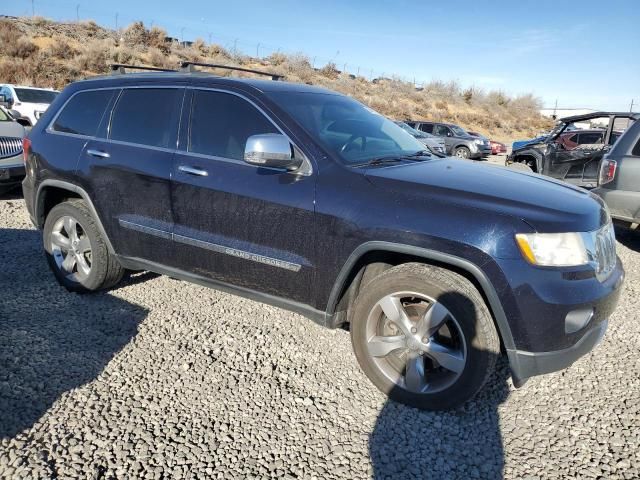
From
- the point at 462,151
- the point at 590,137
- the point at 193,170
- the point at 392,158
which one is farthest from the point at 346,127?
the point at 462,151

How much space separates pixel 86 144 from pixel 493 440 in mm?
3656

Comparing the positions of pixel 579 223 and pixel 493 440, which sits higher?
pixel 579 223

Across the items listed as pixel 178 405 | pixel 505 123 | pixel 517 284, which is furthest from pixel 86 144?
pixel 505 123

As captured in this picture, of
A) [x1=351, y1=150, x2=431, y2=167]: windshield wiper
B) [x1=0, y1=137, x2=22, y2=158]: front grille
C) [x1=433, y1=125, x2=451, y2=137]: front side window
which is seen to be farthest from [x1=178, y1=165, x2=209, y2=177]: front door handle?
[x1=433, y1=125, x2=451, y2=137]: front side window

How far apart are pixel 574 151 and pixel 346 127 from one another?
27.7ft

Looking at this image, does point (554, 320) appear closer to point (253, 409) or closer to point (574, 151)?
point (253, 409)

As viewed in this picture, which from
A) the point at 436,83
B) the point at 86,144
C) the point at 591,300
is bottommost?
the point at 591,300

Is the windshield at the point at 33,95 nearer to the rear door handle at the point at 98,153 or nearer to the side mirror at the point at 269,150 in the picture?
the rear door handle at the point at 98,153

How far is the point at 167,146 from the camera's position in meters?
3.47

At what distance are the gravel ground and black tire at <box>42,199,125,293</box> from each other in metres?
0.25

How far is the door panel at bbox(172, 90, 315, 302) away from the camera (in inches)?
115

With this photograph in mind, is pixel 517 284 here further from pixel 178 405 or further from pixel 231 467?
pixel 178 405

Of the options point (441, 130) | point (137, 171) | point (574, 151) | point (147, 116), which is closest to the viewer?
point (137, 171)

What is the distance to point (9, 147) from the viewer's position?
25.4 feet
